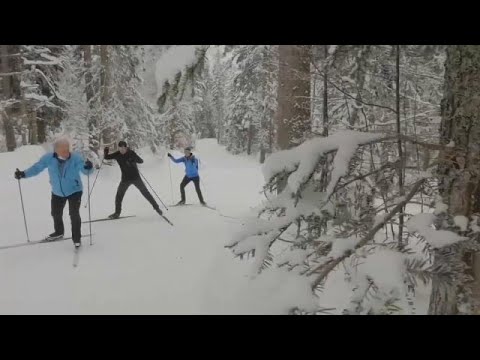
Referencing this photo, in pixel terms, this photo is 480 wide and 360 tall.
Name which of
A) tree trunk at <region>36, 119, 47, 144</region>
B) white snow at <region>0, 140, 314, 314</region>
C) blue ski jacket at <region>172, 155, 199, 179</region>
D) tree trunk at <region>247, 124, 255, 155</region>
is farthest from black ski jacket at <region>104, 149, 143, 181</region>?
tree trunk at <region>247, 124, 255, 155</region>

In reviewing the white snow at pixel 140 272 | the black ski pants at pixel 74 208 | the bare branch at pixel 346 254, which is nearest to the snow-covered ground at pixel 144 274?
the white snow at pixel 140 272

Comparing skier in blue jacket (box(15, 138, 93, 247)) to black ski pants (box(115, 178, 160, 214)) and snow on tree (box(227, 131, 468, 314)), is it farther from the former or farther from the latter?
snow on tree (box(227, 131, 468, 314))

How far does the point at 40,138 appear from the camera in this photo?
1969cm

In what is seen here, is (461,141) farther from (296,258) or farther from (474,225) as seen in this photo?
(296,258)

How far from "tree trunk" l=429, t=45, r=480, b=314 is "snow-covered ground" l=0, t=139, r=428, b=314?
3.46 feet

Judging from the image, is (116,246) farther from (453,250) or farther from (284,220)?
(453,250)

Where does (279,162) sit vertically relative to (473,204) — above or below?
above

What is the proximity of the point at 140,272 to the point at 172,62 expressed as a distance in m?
4.28

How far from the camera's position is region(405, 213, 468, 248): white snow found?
160cm

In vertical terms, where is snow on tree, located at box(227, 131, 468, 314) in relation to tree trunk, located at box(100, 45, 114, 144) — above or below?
below
